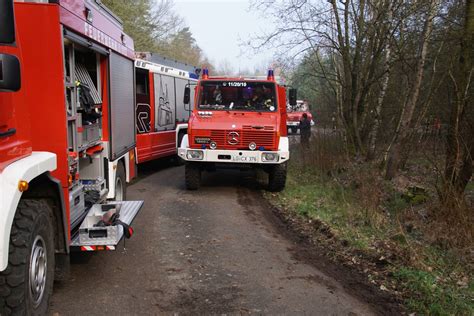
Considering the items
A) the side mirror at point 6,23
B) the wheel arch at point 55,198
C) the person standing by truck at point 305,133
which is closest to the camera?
the side mirror at point 6,23

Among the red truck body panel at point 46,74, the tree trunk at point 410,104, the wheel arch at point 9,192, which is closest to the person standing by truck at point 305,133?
the tree trunk at point 410,104

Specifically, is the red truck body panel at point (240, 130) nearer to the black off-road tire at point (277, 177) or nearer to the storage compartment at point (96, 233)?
the black off-road tire at point (277, 177)

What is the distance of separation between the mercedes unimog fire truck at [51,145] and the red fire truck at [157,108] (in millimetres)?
5206

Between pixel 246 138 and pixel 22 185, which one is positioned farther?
pixel 246 138

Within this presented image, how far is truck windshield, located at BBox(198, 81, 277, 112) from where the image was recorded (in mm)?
10062

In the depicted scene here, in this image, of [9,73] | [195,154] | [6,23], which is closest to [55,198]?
[9,73]

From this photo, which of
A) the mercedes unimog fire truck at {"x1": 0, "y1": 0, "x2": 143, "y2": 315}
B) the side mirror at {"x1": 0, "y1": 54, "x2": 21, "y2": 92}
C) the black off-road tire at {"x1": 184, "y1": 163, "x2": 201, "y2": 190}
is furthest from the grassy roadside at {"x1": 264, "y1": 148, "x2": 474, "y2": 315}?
the side mirror at {"x1": 0, "y1": 54, "x2": 21, "y2": 92}

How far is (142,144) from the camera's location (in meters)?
11.4

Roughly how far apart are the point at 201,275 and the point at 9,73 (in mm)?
2972

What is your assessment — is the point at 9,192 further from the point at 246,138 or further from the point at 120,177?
the point at 246,138

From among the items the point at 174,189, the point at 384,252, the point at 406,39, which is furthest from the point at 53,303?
the point at 406,39

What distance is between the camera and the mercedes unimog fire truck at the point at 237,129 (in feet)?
30.7

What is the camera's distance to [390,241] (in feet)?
20.0

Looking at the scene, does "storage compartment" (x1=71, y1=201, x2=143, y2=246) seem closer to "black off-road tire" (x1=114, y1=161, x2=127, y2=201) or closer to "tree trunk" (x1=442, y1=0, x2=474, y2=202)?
"black off-road tire" (x1=114, y1=161, x2=127, y2=201)
